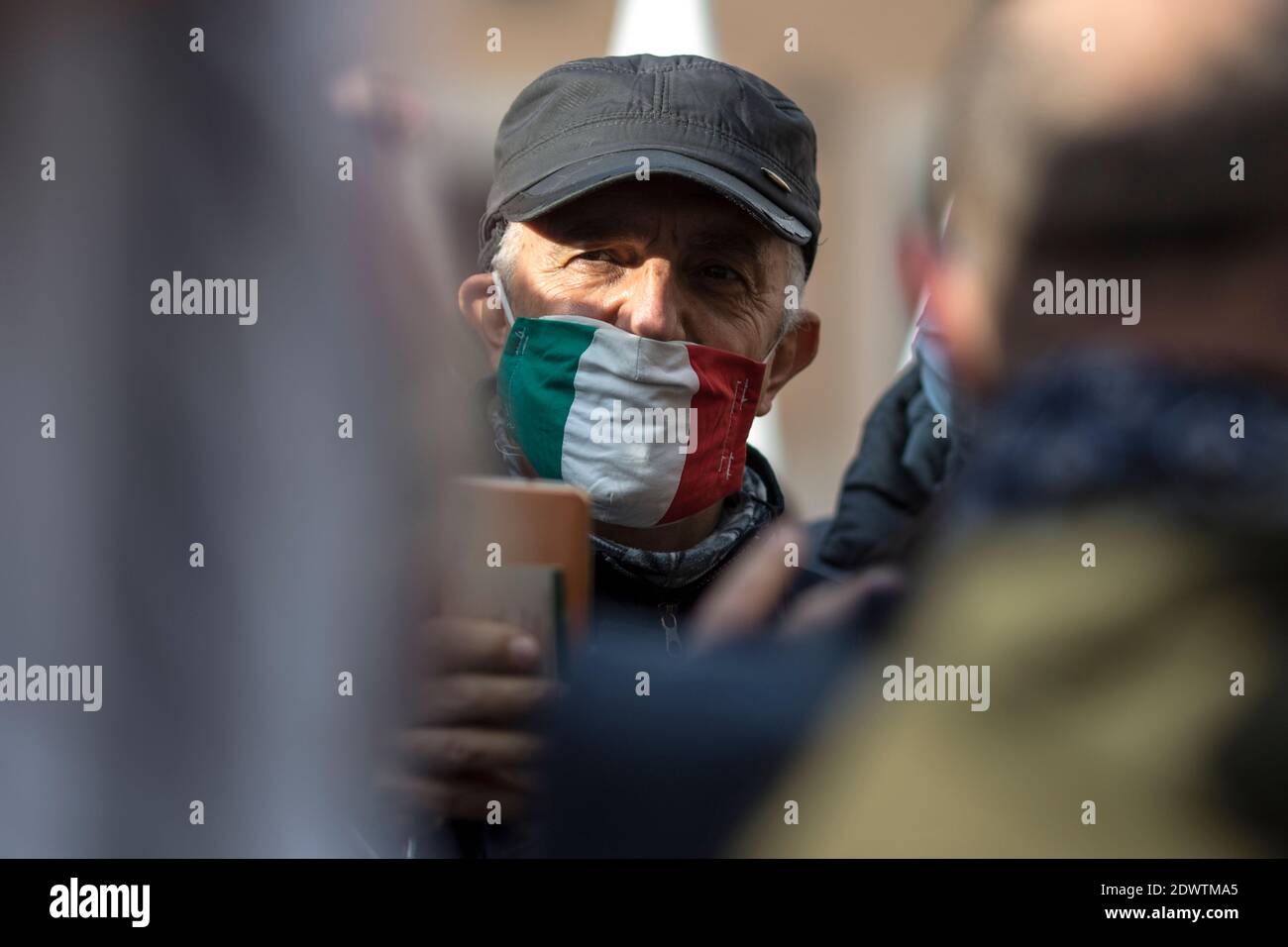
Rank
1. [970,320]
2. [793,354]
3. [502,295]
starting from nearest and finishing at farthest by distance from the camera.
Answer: [970,320] < [502,295] < [793,354]

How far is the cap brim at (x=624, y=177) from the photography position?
1.95 meters

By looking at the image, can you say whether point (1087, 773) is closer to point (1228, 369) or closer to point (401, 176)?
A: point (1228, 369)

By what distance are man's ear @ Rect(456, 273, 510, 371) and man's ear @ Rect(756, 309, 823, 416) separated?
0.50m

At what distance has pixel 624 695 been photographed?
1.58 meters

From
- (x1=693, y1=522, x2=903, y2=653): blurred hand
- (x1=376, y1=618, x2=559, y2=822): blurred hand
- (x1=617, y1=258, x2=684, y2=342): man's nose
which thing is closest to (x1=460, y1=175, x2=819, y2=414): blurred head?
(x1=617, y1=258, x2=684, y2=342): man's nose

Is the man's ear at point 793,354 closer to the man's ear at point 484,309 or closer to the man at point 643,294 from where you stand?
the man at point 643,294

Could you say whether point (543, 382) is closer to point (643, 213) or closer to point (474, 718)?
point (643, 213)

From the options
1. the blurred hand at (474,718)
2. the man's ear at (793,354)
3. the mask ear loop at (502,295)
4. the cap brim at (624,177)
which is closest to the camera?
the blurred hand at (474,718)

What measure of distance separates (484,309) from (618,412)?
360mm

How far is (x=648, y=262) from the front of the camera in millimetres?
2033

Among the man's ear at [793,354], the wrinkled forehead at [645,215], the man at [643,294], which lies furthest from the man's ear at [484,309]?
the man's ear at [793,354]

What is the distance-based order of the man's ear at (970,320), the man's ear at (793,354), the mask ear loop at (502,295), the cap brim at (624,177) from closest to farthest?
the man's ear at (970,320) < the cap brim at (624,177) < the mask ear loop at (502,295) < the man's ear at (793,354)

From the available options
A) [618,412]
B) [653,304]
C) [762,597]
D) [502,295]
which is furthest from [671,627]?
[502,295]
